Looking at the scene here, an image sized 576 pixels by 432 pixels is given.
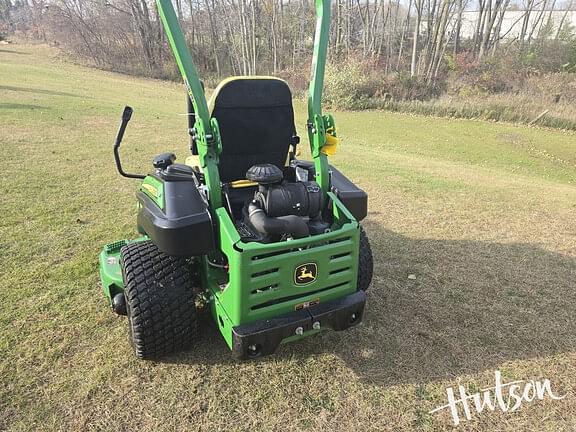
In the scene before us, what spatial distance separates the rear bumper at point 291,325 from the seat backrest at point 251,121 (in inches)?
42.0

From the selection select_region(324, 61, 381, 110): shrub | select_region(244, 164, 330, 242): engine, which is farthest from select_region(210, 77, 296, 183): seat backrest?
select_region(324, 61, 381, 110): shrub

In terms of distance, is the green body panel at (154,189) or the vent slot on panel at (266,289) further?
the green body panel at (154,189)

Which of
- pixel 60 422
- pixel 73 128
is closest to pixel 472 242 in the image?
pixel 60 422

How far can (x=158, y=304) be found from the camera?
2.61m

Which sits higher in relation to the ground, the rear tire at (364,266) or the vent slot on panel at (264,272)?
the vent slot on panel at (264,272)

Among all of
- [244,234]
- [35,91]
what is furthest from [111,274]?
[35,91]

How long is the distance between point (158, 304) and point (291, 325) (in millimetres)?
805

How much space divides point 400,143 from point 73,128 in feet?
26.1

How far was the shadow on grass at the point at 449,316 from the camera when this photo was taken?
284 centimetres

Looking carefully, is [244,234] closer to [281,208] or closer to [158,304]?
[281,208]

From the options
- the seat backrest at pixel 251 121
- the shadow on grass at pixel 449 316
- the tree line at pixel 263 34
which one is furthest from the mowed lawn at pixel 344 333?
the tree line at pixel 263 34

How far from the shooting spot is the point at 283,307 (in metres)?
2.46

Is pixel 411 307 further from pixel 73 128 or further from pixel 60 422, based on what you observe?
pixel 73 128

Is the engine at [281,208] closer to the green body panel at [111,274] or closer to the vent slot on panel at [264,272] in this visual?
the vent slot on panel at [264,272]
